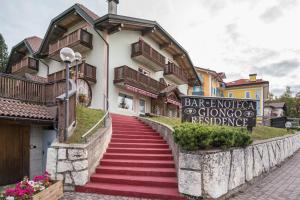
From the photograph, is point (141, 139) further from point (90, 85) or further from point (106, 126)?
point (90, 85)

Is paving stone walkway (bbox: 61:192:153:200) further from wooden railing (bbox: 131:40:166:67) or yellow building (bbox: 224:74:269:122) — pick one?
yellow building (bbox: 224:74:269:122)

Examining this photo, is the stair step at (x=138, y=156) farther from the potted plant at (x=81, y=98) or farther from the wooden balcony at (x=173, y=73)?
the wooden balcony at (x=173, y=73)

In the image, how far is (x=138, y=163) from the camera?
7.95 meters

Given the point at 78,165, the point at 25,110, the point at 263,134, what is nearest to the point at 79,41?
the point at 25,110

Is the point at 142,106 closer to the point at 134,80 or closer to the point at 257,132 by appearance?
the point at 134,80

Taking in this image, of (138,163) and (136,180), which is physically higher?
(138,163)

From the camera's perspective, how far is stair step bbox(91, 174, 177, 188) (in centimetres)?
670

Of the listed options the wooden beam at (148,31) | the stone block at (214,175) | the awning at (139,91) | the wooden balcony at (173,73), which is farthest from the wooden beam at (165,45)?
the stone block at (214,175)

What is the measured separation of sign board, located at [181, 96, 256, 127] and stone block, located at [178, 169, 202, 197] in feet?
10.1

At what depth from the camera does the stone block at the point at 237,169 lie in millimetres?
6621

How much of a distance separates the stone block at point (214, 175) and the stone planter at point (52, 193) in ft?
12.2

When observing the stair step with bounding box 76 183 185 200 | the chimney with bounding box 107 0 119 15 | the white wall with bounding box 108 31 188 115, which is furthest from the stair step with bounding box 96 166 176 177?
the chimney with bounding box 107 0 119 15

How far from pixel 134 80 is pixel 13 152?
37.3 ft

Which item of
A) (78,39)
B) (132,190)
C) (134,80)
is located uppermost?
(78,39)
